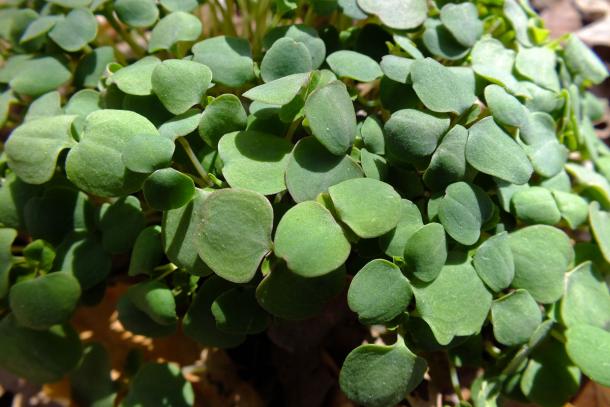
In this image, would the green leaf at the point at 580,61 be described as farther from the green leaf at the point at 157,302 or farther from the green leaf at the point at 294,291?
the green leaf at the point at 157,302

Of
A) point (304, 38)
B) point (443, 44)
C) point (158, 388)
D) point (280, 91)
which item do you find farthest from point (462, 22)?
point (158, 388)

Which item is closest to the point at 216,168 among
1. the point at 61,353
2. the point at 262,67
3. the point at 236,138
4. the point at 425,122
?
the point at 236,138

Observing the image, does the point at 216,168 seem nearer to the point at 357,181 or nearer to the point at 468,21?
the point at 357,181

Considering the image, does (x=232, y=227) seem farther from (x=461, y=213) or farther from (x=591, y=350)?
(x=591, y=350)

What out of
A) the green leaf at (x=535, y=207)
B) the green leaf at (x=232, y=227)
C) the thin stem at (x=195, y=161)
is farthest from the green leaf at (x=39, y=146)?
the green leaf at (x=535, y=207)

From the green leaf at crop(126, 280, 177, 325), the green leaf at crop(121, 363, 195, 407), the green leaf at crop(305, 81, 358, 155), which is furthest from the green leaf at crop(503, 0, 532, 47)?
the green leaf at crop(121, 363, 195, 407)

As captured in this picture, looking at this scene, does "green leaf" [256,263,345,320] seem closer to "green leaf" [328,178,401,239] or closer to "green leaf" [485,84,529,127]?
"green leaf" [328,178,401,239]
